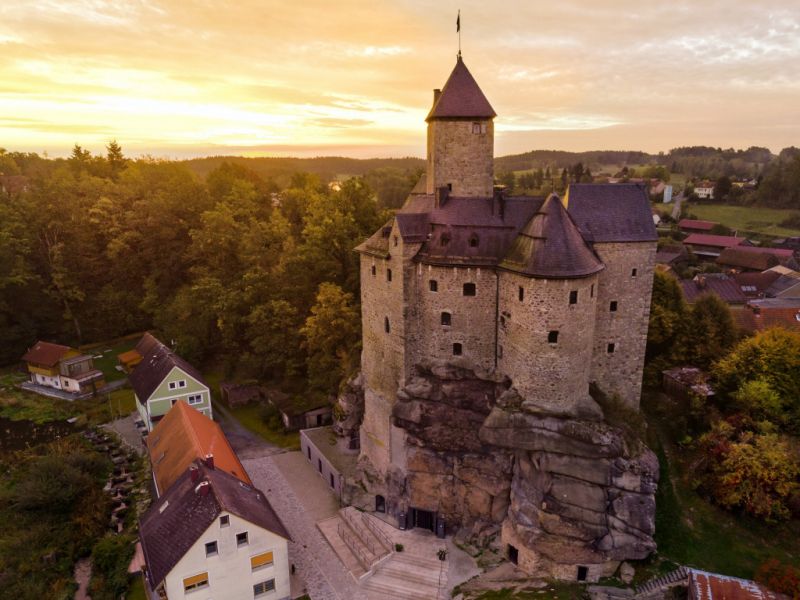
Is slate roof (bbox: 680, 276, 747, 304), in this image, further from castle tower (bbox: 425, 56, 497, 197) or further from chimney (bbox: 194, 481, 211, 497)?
chimney (bbox: 194, 481, 211, 497)

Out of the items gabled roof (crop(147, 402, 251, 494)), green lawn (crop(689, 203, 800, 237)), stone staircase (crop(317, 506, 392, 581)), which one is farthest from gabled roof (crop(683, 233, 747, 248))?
gabled roof (crop(147, 402, 251, 494))

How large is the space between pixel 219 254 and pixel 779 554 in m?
50.6

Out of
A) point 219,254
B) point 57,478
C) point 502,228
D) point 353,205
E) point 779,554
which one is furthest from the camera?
point 219,254

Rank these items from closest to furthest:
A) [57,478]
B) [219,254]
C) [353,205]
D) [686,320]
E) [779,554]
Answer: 1. [779,554]
2. [57,478]
3. [686,320]
4. [353,205]
5. [219,254]

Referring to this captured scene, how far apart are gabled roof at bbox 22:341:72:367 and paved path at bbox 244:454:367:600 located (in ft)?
80.0

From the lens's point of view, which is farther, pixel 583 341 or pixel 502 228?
pixel 502 228

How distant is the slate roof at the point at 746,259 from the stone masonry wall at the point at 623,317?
51.0m

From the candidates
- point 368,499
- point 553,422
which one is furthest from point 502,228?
point 368,499

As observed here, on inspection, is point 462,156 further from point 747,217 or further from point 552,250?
point 747,217

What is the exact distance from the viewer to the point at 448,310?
92.8 ft

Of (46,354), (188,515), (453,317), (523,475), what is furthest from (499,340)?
(46,354)

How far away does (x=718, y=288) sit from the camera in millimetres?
55719

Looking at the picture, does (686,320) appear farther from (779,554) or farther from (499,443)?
(499,443)

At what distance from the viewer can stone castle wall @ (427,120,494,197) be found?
95.5ft
